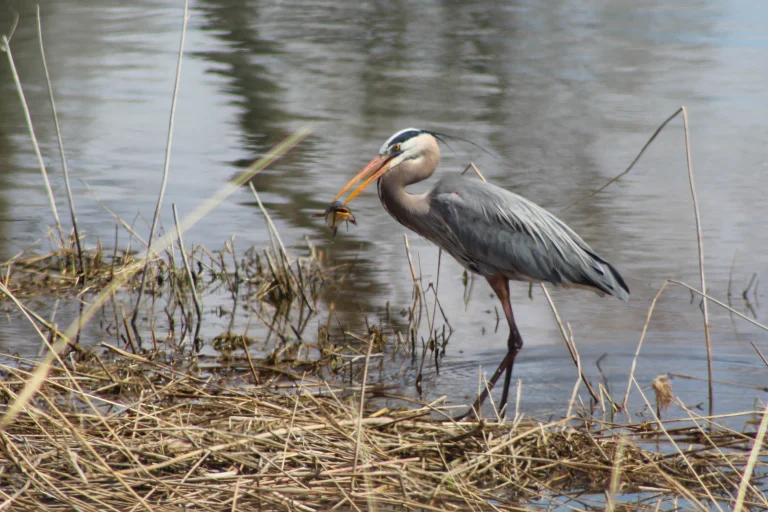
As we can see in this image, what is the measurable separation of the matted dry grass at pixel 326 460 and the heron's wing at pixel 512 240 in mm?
1558

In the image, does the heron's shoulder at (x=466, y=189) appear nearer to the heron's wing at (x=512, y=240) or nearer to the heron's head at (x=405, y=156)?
the heron's wing at (x=512, y=240)

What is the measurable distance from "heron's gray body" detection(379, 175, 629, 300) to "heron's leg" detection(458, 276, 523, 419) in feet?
0.43

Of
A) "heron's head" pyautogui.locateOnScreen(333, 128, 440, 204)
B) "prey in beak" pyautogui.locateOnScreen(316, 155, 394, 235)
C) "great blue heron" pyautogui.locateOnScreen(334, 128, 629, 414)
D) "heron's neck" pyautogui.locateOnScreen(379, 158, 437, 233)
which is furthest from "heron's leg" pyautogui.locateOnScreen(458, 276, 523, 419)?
"prey in beak" pyautogui.locateOnScreen(316, 155, 394, 235)

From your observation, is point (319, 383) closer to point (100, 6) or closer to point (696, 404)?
point (696, 404)

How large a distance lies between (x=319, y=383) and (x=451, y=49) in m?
12.3

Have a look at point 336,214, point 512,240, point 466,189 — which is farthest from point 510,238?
point 336,214

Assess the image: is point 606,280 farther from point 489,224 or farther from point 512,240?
point 489,224

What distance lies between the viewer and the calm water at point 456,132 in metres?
6.02

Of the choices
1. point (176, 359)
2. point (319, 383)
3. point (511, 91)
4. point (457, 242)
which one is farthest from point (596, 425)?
point (511, 91)

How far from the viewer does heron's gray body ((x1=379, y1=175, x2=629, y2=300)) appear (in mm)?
5590

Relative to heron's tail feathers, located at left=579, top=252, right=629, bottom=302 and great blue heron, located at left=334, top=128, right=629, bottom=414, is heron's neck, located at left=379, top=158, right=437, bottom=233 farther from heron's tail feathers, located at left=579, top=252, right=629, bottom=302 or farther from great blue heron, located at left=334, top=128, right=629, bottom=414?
heron's tail feathers, located at left=579, top=252, right=629, bottom=302

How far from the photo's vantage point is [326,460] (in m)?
3.54

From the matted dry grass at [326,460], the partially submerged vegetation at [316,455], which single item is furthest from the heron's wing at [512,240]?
the matted dry grass at [326,460]

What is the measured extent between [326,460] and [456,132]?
7.46 m
